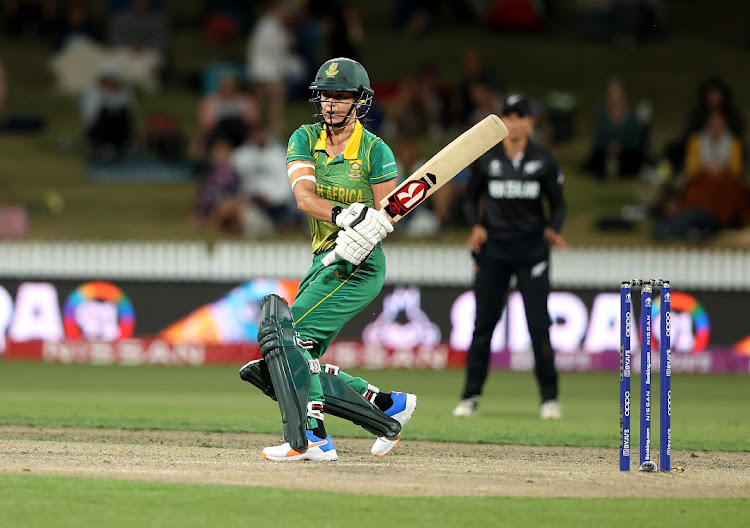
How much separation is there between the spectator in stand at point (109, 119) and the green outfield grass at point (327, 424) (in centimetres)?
510

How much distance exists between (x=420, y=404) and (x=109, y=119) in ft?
29.2

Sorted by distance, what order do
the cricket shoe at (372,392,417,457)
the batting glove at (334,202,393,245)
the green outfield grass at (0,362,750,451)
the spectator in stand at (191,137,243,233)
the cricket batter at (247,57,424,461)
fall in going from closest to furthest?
the batting glove at (334,202,393,245) → the cricket batter at (247,57,424,461) → the cricket shoe at (372,392,417,457) → the green outfield grass at (0,362,750,451) → the spectator in stand at (191,137,243,233)

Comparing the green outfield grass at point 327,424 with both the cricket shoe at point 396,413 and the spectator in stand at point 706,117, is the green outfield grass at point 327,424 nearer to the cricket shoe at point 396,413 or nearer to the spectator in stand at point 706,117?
the cricket shoe at point 396,413

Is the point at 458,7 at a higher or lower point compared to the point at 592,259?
higher

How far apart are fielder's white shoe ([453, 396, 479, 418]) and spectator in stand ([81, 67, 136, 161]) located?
988 cm

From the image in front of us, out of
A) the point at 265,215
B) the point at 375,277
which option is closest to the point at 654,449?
the point at 375,277

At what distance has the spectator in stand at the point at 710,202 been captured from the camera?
15164 millimetres

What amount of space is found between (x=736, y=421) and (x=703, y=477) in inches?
130

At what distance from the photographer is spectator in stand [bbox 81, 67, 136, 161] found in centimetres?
1844

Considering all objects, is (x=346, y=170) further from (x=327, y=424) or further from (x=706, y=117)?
(x=706, y=117)

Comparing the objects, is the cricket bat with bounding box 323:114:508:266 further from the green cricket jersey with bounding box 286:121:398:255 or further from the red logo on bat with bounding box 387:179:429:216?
the green cricket jersey with bounding box 286:121:398:255

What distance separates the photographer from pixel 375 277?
23.0 feet

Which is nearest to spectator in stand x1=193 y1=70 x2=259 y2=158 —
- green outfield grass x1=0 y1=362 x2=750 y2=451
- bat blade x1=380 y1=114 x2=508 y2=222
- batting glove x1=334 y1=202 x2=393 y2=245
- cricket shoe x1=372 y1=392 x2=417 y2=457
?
green outfield grass x1=0 y1=362 x2=750 y2=451

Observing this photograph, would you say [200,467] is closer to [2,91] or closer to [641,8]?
[2,91]
